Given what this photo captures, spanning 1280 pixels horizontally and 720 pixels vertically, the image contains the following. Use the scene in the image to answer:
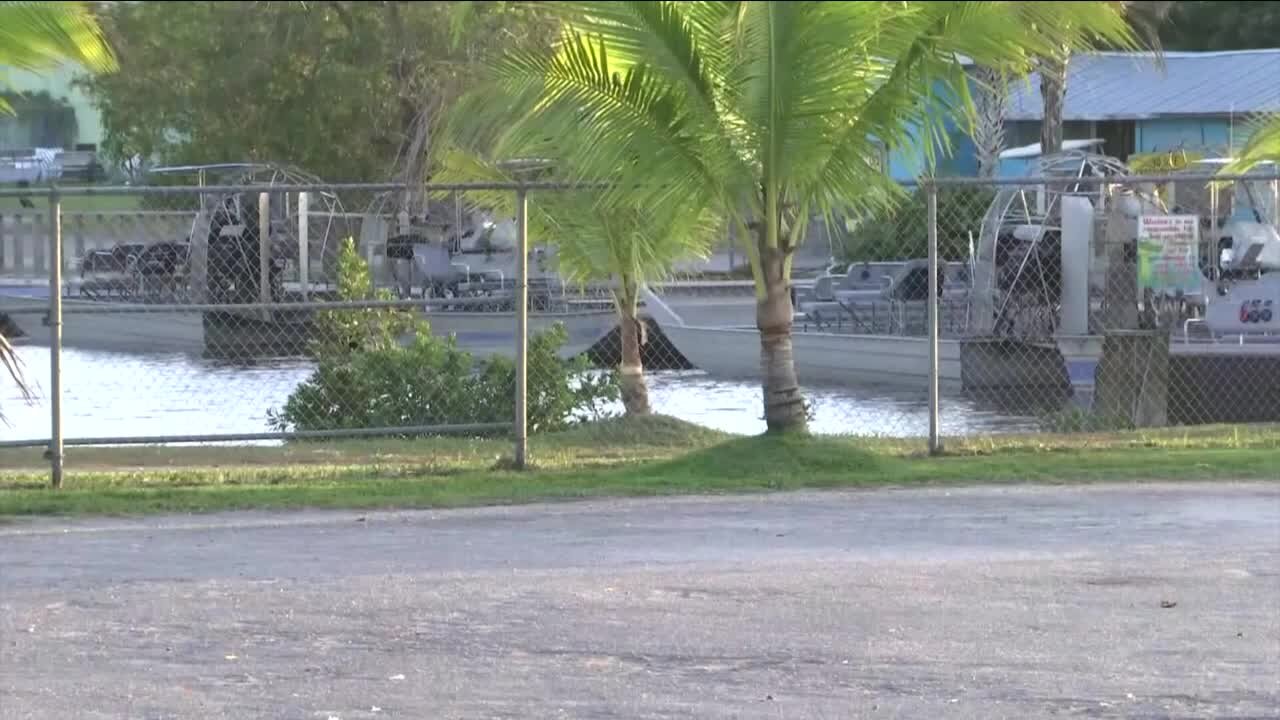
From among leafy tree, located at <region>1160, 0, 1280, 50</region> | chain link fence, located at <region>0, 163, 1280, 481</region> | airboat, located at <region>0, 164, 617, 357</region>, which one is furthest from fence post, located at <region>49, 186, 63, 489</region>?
leafy tree, located at <region>1160, 0, 1280, 50</region>

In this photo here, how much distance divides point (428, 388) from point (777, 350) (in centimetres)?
488

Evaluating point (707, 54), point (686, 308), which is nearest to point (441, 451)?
point (707, 54)

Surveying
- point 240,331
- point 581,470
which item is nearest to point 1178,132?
point 240,331

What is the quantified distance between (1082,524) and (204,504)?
17.1 ft

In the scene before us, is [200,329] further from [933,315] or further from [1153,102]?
A: [1153,102]

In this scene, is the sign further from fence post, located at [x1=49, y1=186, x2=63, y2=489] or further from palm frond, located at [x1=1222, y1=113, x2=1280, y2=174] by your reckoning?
fence post, located at [x1=49, y1=186, x2=63, y2=489]

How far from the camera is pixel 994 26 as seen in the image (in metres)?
10.4

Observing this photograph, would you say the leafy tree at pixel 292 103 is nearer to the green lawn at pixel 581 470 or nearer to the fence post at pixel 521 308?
the green lawn at pixel 581 470

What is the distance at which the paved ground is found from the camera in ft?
22.9

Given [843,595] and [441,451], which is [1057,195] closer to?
[441,451]

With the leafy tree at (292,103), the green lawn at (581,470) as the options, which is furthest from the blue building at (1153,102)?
the green lawn at (581,470)

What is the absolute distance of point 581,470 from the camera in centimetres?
1249

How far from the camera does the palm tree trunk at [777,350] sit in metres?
12.7

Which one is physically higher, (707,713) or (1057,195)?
(1057,195)
